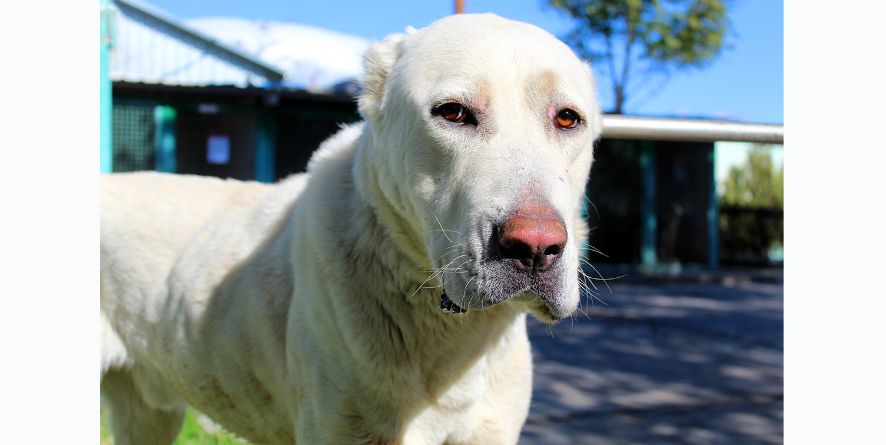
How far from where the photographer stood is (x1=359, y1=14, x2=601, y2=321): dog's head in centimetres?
176

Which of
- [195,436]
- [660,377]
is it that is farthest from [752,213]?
[195,436]

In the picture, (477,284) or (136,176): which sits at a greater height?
(136,176)

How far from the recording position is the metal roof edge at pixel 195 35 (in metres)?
19.0

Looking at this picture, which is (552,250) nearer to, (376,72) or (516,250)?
(516,250)

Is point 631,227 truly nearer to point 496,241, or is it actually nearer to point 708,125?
point 708,125

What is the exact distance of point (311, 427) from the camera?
2186 millimetres

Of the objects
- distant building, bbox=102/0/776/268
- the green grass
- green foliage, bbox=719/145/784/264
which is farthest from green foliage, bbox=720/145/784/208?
the green grass

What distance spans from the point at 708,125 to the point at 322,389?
168cm

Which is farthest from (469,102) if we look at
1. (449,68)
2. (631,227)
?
(631,227)

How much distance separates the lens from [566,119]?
2.07 meters

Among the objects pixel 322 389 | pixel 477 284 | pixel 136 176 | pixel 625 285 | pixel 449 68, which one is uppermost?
pixel 449 68

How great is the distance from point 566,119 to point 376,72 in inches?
22.7

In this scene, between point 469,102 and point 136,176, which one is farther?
point 136,176

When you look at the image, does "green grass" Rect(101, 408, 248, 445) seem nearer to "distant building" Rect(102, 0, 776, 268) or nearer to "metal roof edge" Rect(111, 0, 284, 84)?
"distant building" Rect(102, 0, 776, 268)
